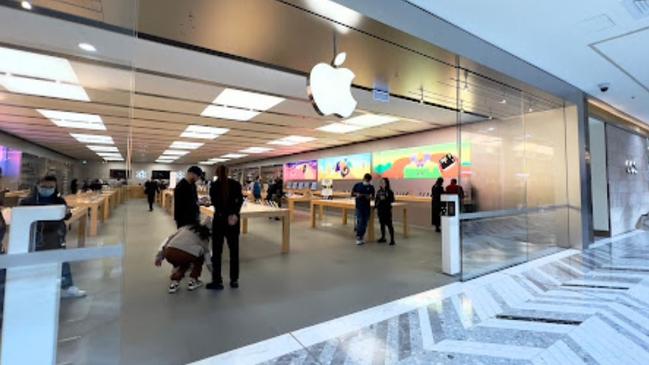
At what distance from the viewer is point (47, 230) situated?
1.69 m

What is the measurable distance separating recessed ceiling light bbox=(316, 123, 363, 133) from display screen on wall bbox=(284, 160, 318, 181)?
15.2 ft

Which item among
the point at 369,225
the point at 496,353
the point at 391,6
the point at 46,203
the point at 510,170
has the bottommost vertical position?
the point at 496,353

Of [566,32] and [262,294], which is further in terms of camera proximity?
[566,32]

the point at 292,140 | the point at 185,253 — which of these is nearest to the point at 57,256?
the point at 185,253

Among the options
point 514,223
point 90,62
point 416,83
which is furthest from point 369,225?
point 90,62

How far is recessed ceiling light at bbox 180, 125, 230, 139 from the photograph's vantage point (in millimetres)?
8305

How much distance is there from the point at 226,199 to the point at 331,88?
1.84m

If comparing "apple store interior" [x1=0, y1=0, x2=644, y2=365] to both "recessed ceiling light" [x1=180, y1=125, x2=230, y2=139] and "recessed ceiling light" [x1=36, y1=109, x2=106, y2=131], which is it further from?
"recessed ceiling light" [x1=180, y1=125, x2=230, y2=139]

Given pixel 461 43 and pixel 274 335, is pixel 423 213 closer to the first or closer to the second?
pixel 461 43

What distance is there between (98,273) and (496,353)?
465 centimetres

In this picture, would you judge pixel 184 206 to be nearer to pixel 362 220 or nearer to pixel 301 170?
pixel 362 220

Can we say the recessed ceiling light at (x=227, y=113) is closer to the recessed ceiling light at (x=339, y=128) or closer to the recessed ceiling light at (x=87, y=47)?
the recessed ceiling light at (x=339, y=128)

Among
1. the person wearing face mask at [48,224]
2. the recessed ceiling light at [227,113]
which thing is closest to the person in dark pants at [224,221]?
the person wearing face mask at [48,224]

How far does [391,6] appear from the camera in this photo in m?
2.92
